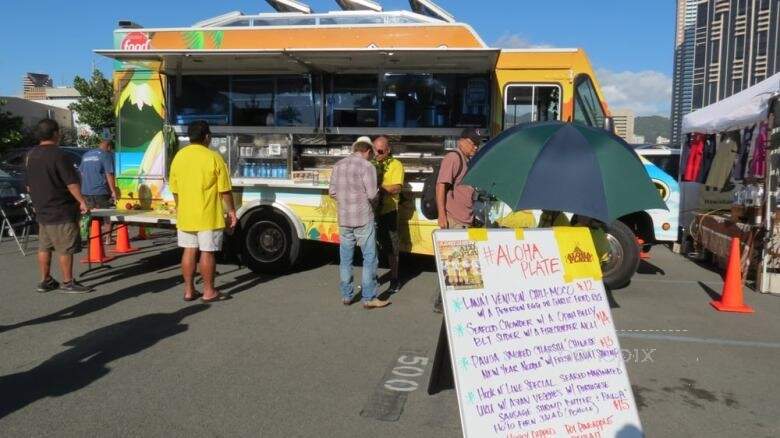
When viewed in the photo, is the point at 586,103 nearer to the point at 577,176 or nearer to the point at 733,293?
the point at 733,293

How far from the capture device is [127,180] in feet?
27.5

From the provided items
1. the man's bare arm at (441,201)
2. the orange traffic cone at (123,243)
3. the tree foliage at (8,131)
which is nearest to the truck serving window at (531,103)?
the man's bare arm at (441,201)

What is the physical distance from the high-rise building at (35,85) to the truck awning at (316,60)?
80.8 metres

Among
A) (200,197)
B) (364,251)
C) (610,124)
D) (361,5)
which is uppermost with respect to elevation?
(361,5)

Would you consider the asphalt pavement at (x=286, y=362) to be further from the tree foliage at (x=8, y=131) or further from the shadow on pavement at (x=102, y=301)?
the tree foliage at (x=8, y=131)

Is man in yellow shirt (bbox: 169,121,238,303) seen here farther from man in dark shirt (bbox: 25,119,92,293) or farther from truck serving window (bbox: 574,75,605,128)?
truck serving window (bbox: 574,75,605,128)

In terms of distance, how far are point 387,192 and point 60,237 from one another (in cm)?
350

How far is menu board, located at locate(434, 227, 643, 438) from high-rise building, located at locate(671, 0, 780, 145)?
29.5 metres

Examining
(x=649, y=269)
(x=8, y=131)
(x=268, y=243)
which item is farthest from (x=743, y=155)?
(x=8, y=131)

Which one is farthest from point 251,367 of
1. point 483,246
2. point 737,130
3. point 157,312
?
point 737,130

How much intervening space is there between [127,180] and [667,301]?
7020 millimetres

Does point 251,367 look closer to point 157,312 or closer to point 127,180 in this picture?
point 157,312

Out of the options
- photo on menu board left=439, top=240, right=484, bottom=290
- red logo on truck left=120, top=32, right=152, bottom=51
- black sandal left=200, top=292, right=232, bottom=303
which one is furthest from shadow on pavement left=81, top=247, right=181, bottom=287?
photo on menu board left=439, top=240, right=484, bottom=290

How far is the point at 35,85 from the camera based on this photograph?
7962cm
